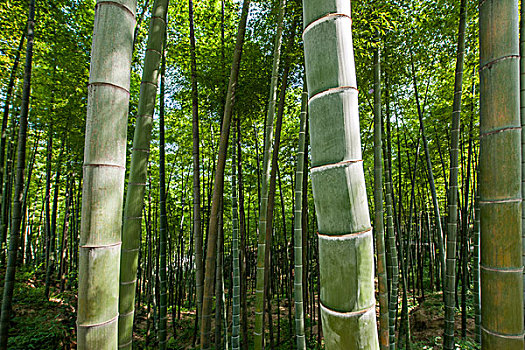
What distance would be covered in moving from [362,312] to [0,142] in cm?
699

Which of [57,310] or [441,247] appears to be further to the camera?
[57,310]

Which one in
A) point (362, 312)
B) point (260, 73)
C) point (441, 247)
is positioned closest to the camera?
point (362, 312)

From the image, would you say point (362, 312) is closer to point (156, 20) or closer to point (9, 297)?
point (156, 20)

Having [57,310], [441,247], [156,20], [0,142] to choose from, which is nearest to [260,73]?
[156,20]

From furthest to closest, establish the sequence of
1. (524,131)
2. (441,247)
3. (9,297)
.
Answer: (441,247) < (9,297) < (524,131)

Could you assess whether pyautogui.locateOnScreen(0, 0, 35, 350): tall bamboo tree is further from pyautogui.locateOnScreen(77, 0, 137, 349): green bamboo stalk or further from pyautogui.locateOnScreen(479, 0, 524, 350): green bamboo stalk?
pyautogui.locateOnScreen(479, 0, 524, 350): green bamboo stalk

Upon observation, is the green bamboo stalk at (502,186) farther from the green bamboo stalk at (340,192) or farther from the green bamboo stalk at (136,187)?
the green bamboo stalk at (136,187)

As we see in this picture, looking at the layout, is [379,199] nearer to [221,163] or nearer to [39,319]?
[221,163]

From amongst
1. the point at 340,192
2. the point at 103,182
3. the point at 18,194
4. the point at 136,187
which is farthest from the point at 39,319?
the point at 340,192

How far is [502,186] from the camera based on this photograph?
1.17 m

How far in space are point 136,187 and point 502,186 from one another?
1609 millimetres

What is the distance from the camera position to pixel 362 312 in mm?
605

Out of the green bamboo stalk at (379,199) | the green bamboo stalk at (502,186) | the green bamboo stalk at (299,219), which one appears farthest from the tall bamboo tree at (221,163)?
the green bamboo stalk at (502,186)

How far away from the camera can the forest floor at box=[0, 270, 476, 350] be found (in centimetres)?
465
